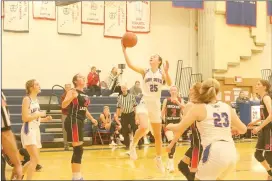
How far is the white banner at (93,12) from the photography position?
661 inches

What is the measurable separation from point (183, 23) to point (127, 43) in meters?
11.5

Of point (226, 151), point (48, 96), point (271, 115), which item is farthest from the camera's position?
point (48, 96)

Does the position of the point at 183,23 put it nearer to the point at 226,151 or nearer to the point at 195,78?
the point at 195,78

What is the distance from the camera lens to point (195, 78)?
1862cm

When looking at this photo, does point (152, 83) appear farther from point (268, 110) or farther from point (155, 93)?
point (268, 110)

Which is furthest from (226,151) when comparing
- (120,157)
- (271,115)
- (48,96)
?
(48,96)

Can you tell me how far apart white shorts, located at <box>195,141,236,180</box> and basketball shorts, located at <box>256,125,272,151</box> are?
297cm

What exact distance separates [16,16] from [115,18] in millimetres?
3790

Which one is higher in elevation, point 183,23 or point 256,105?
point 183,23

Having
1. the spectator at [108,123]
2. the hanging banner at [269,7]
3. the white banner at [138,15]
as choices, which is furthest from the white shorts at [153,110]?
the hanging banner at [269,7]

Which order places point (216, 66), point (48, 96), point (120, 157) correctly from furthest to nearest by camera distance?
point (216, 66)
point (48, 96)
point (120, 157)

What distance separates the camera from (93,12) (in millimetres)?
17000

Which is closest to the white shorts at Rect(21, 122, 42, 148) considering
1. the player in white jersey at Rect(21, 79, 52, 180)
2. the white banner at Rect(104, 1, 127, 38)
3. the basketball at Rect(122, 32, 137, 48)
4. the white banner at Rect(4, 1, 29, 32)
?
the player in white jersey at Rect(21, 79, 52, 180)

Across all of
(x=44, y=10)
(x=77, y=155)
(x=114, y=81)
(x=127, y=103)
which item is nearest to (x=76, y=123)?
(x=77, y=155)
